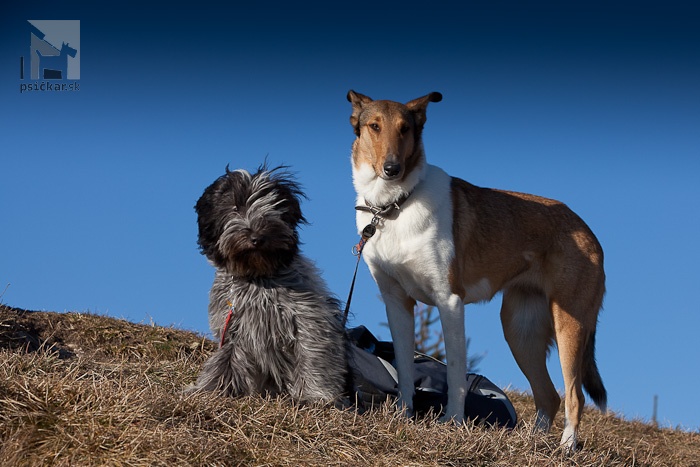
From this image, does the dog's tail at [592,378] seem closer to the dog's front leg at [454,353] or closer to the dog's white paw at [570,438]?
the dog's white paw at [570,438]

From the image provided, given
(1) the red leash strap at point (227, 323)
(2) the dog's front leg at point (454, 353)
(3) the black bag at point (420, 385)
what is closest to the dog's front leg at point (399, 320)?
(3) the black bag at point (420, 385)

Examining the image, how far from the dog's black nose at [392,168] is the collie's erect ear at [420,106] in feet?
1.80

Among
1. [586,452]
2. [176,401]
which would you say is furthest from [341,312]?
[586,452]

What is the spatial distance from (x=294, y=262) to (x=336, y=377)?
2.86ft

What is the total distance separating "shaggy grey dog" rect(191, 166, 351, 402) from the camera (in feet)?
19.5

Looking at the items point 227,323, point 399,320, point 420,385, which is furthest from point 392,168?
point 420,385

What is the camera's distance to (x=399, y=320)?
23.6 feet

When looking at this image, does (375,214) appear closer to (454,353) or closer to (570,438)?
(454,353)

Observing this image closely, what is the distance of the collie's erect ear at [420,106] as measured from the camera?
708 cm

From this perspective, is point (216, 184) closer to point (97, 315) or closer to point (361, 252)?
point (361, 252)

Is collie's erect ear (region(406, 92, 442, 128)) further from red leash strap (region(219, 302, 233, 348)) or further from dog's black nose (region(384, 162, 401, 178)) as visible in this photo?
red leash strap (region(219, 302, 233, 348))

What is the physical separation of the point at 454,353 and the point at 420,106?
2.01 meters

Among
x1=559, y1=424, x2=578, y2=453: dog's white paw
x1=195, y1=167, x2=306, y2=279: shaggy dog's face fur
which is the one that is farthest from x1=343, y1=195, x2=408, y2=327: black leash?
x1=559, y1=424, x2=578, y2=453: dog's white paw

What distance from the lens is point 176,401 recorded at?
5.27 meters
